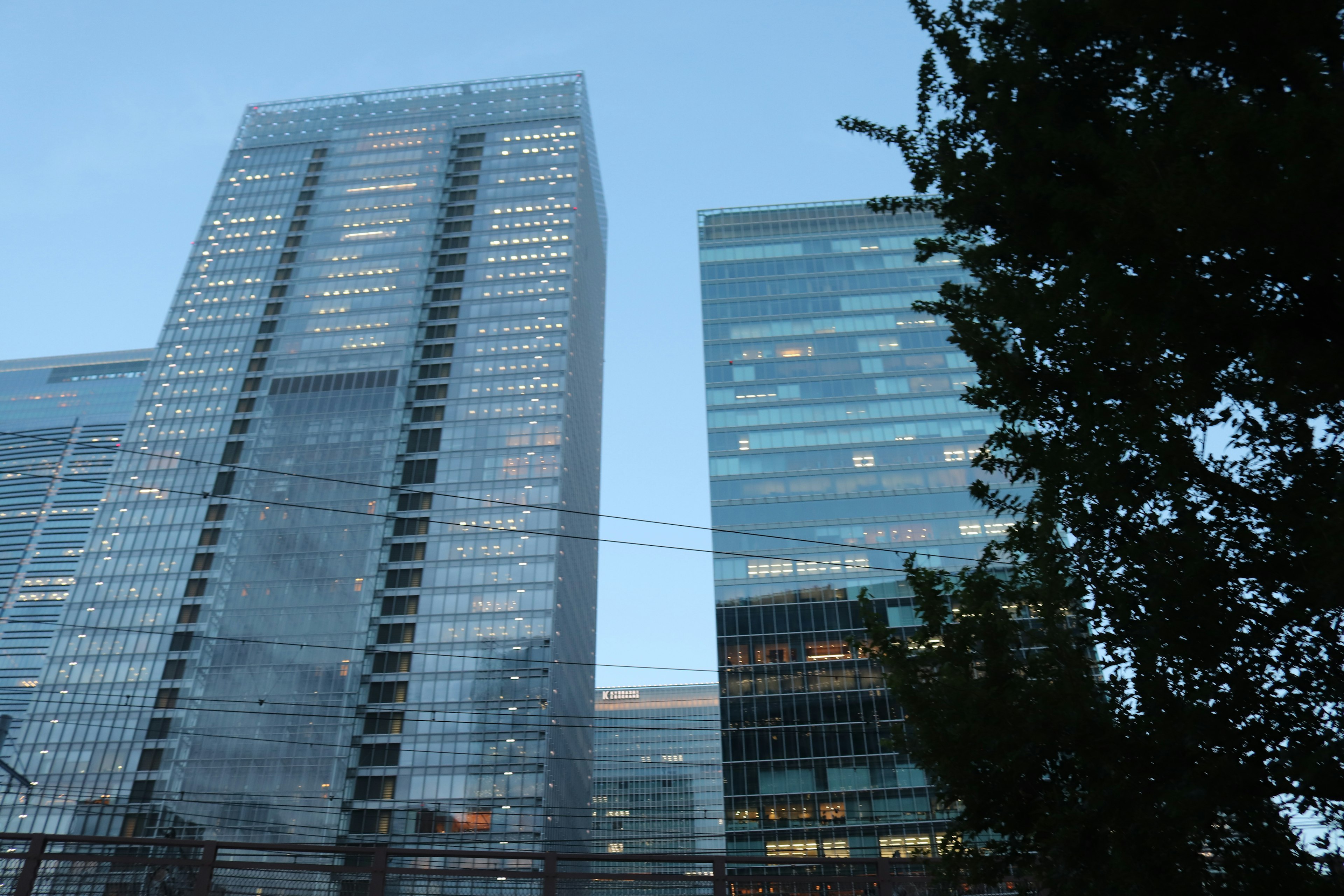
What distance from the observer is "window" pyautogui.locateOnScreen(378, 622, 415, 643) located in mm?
86125

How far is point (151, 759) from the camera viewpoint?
271 ft

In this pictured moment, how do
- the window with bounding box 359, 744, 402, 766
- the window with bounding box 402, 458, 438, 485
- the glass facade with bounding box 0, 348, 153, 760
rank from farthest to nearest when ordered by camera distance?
the glass facade with bounding box 0, 348, 153, 760, the window with bounding box 402, 458, 438, 485, the window with bounding box 359, 744, 402, 766

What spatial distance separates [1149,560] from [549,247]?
104 metres

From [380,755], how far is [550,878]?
77.6 m

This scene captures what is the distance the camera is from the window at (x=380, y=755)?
264ft

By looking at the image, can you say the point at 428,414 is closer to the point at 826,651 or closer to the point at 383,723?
the point at 383,723

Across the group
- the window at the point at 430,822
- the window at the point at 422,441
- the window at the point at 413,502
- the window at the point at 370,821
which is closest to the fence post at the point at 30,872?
the window at the point at 430,822

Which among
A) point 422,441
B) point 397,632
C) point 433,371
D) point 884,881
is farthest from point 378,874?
point 433,371

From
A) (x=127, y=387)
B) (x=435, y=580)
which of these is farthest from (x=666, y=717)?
(x=127, y=387)

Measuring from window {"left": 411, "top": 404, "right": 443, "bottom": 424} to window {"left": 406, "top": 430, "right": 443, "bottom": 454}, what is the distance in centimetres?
127

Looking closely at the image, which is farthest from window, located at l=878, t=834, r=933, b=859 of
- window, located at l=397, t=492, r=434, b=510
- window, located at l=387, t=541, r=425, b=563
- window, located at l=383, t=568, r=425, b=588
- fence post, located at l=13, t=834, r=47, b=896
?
fence post, located at l=13, t=834, r=47, b=896

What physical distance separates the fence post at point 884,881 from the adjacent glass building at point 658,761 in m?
136

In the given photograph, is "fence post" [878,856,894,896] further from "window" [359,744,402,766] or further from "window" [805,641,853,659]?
"window" [359,744,402,766]

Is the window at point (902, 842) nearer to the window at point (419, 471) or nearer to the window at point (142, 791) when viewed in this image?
the window at point (419, 471)
